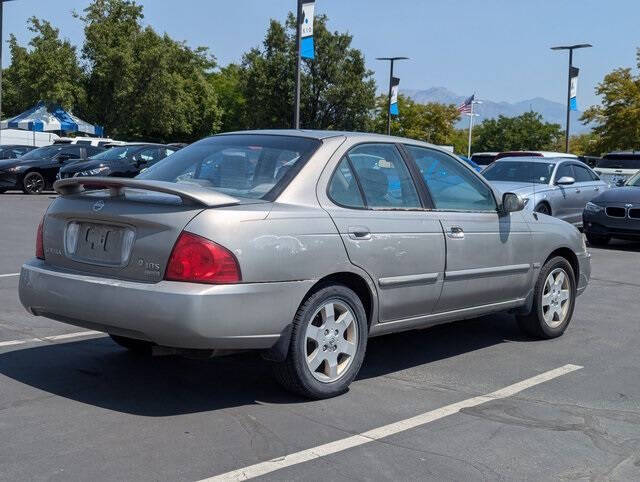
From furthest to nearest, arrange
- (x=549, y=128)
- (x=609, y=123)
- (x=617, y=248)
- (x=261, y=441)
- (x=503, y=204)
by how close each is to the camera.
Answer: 1. (x=549, y=128)
2. (x=609, y=123)
3. (x=617, y=248)
4. (x=503, y=204)
5. (x=261, y=441)

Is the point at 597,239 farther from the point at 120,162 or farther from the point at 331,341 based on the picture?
the point at 120,162

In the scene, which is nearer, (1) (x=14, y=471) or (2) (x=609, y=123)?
(1) (x=14, y=471)

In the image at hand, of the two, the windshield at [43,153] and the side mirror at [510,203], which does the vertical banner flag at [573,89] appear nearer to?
the windshield at [43,153]

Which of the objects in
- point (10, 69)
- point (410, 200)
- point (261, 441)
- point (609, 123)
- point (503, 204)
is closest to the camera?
point (261, 441)

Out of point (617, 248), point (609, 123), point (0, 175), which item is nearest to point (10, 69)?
point (0, 175)

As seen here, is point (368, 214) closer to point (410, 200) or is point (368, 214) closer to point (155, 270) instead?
point (410, 200)

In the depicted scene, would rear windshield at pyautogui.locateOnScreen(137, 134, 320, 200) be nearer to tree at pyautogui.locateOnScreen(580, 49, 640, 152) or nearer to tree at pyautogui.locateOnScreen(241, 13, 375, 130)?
tree at pyautogui.locateOnScreen(580, 49, 640, 152)

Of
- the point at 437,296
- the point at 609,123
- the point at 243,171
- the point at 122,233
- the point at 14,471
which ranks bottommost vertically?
the point at 14,471

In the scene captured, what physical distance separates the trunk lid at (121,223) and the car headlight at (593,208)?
11159 mm

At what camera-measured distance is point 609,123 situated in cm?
4328

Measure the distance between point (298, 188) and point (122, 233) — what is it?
1050 mm

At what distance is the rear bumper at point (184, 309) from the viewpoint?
4.44 m

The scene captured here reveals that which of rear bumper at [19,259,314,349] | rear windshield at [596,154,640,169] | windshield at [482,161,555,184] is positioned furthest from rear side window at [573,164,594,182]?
rear bumper at [19,259,314,349]

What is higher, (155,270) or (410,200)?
(410,200)
